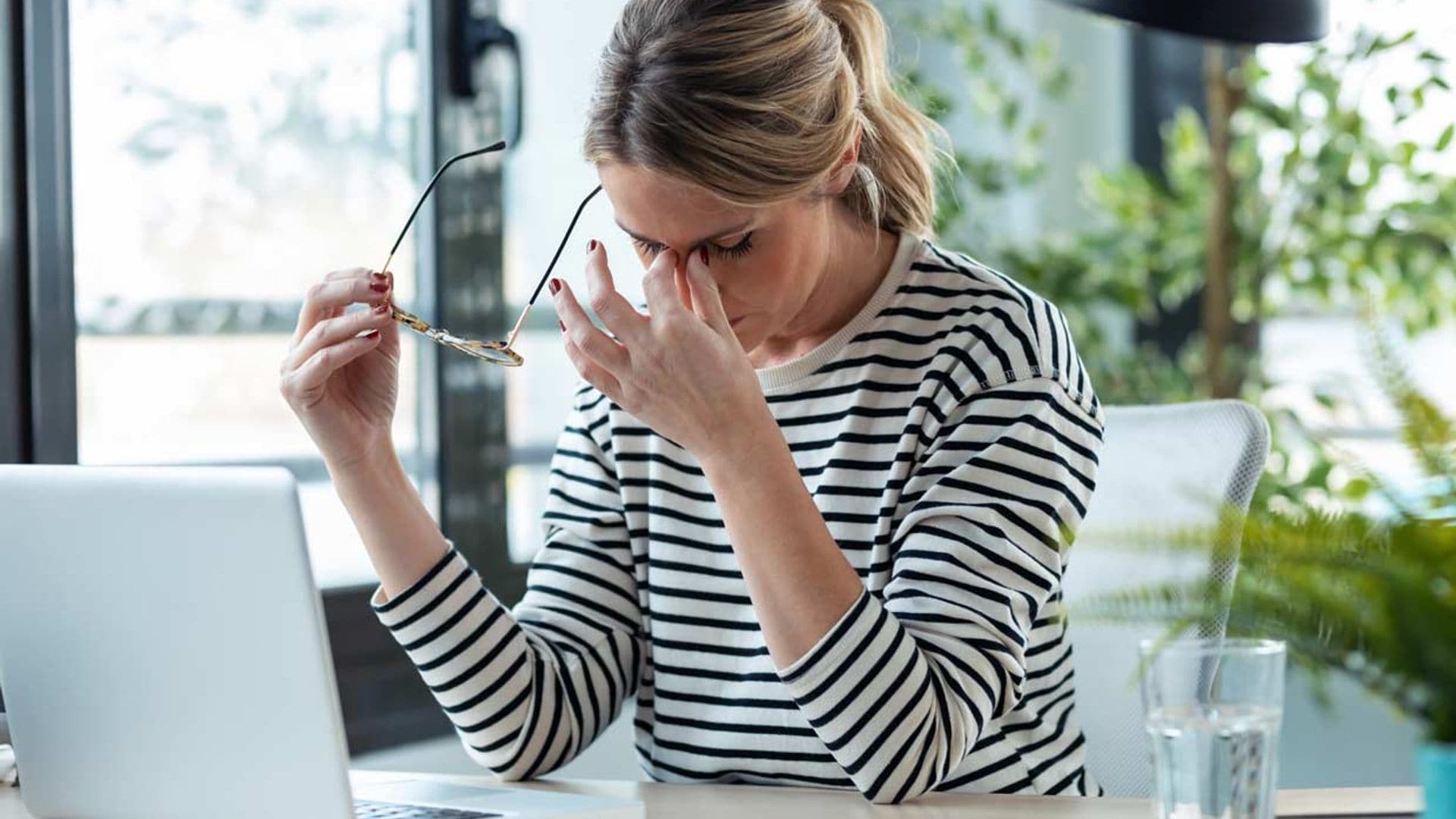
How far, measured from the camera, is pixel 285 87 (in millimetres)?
1774

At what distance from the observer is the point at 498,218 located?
2.01 m

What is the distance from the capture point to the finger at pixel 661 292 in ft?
3.47

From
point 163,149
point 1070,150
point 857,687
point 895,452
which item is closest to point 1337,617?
point 857,687

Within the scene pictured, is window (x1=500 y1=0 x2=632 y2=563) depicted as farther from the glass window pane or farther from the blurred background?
the glass window pane

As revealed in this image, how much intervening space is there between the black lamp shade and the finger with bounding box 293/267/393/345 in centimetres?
51

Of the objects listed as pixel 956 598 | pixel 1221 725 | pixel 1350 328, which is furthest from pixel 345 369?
pixel 1350 328

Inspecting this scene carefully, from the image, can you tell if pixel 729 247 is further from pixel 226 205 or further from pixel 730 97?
pixel 226 205

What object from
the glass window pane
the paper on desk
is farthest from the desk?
the glass window pane

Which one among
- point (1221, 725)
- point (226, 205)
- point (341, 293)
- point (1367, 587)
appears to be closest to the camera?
point (1367, 587)

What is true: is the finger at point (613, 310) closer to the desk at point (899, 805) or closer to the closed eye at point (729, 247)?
the closed eye at point (729, 247)

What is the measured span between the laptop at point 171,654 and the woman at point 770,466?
21cm

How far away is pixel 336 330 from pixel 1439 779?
79cm

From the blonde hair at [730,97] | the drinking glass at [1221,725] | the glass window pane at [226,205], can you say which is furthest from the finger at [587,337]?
the glass window pane at [226,205]

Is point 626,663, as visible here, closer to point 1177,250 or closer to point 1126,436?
point 1126,436
